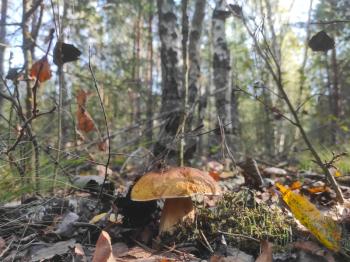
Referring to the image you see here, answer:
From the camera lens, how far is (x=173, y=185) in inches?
74.6

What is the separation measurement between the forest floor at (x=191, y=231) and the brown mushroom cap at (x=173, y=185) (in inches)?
9.1

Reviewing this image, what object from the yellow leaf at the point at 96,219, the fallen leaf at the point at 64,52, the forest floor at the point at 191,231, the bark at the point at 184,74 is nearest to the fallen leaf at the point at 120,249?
the forest floor at the point at 191,231

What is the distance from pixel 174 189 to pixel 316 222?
69 centimetres

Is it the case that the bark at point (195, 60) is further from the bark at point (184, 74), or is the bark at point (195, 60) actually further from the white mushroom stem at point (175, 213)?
the white mushroom stem at point (175, 213)

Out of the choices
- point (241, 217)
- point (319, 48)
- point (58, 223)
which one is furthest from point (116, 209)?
point (319, 48)

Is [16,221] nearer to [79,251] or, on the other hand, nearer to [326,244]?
[79,251]

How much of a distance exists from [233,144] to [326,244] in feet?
18.3

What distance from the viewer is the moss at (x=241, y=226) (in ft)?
6.41

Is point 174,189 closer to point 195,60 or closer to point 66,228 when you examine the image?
point 66,228

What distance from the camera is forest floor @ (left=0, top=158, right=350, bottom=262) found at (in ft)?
5.68

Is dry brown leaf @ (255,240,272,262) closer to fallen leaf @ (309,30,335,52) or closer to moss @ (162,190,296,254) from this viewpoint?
moss @ (162,190,296,254)

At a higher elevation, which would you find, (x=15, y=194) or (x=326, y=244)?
(x=15, y=194)

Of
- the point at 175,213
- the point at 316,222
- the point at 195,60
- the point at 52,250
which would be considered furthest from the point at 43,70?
the point at 195,60

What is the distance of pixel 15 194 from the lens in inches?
103
